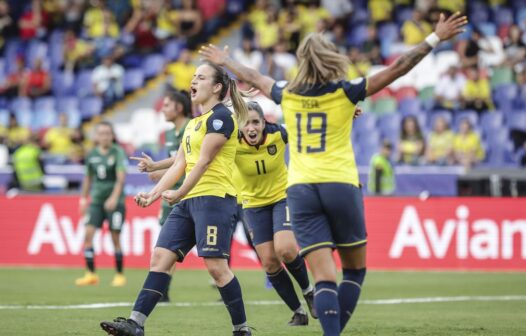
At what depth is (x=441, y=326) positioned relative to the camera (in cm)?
1084

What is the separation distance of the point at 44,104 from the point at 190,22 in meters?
4.48

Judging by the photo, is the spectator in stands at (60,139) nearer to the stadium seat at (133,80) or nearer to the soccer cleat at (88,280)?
the stadium seat at (133,80)

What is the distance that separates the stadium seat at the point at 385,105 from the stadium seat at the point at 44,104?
8.67 m

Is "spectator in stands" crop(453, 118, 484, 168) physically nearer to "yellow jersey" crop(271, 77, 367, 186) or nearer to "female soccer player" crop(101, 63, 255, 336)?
"female soccer player" crop(101, 63, 255, 336)

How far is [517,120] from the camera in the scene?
2378 centimetres

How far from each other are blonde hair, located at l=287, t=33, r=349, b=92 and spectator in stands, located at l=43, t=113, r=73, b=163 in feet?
57.8

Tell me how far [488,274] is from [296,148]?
36.3ft

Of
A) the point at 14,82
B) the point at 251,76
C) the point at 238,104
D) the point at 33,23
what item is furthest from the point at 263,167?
the point at 33,23

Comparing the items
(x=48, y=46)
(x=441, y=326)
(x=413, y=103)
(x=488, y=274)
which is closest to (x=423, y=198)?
(x=488, y=274)

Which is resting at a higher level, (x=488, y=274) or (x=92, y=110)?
(x=92, y=110)

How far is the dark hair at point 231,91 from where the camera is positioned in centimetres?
919

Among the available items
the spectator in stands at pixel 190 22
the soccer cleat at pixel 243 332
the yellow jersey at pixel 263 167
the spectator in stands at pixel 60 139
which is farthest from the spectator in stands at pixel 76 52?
the soccer cleat at pixel 243 332

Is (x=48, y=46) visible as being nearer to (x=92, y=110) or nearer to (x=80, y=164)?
(x=92, y=110)

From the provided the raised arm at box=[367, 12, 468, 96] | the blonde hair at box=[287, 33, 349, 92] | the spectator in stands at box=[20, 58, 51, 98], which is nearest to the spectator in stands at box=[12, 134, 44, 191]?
the spectator in stands at box=[20, 58, 51, 98]
